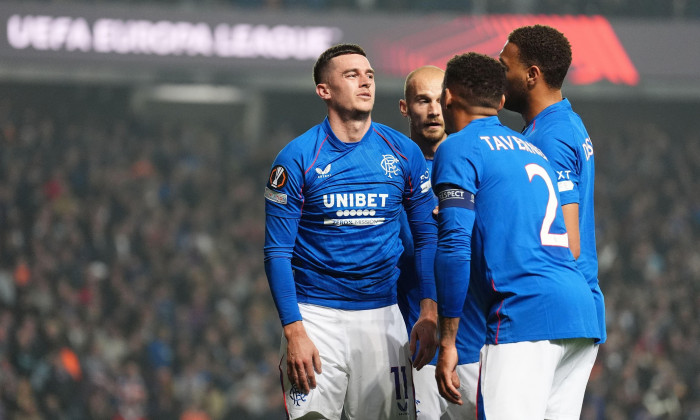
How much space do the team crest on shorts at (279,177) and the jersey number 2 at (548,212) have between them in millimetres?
1259

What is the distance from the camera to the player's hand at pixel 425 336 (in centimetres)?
425

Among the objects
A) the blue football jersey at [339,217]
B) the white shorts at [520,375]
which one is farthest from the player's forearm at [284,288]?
the white shorts at [520,375]

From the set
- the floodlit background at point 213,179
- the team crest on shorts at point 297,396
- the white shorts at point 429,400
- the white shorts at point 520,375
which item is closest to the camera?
the white shorts at point 520,375

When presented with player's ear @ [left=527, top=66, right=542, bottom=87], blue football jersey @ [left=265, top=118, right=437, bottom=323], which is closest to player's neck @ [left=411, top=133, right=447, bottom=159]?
blue football jersey @ [left=265, top=118, right=437, bottom=323]

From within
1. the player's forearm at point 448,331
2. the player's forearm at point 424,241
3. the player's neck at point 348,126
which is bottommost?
the player's forearm at point 448,331

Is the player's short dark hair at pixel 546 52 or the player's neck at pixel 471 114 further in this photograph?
the player's short dark hair at pixel 546 52

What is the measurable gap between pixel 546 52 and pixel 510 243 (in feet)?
3.32

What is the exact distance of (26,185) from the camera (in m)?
17.0

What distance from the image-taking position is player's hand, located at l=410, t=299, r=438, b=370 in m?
4.25

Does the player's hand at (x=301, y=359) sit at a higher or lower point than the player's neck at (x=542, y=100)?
lower

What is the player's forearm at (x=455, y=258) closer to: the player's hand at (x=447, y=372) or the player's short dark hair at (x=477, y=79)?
the player's hand at (x=447, y=372)

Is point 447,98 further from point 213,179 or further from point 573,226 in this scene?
point 213,179

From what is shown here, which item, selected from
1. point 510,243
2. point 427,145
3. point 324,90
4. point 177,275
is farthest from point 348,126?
point 177,275

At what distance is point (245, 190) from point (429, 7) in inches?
252
